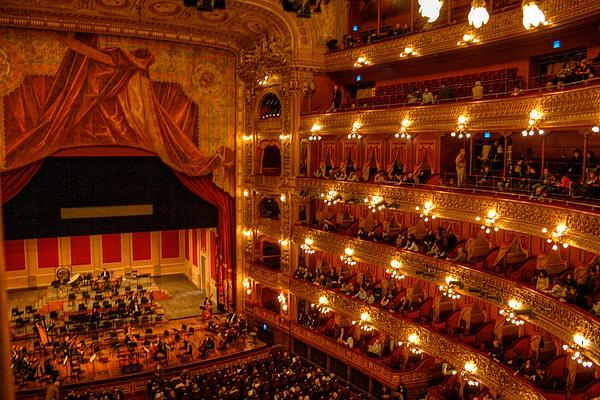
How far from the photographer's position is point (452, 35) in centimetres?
1830

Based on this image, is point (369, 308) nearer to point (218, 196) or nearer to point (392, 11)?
point (218, 196)

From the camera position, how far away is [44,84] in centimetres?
2286

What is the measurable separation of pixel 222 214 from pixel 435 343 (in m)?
12.4

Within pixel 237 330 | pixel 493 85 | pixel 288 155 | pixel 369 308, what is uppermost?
pixel 493 85

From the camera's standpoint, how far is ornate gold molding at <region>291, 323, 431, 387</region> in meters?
18.9

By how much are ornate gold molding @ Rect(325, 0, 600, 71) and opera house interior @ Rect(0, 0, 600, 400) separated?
0.29 ft

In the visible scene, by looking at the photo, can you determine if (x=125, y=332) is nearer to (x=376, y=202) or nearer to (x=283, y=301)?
(x=283, y=301)

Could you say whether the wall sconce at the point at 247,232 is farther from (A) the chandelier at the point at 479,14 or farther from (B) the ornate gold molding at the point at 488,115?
(A) the chandelier at the point at 479,14

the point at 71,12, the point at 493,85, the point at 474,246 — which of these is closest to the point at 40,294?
the point at 71,12

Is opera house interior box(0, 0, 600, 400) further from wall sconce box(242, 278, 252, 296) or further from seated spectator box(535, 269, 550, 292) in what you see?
wall sconce box(242, 278, 252, 296)

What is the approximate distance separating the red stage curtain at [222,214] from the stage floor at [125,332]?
7.91ft

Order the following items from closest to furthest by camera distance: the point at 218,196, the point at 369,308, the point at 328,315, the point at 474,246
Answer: the point at 474,246 → the point at 369,308 → the point at 328,315 → the point at 218,196

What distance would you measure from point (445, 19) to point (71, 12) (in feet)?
46.5

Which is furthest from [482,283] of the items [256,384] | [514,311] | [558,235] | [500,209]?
[256,384]
